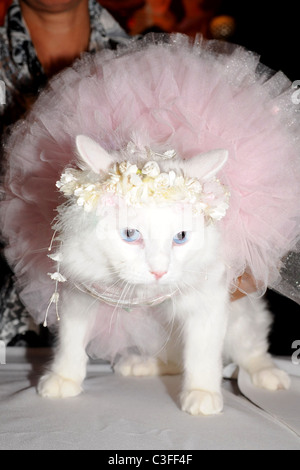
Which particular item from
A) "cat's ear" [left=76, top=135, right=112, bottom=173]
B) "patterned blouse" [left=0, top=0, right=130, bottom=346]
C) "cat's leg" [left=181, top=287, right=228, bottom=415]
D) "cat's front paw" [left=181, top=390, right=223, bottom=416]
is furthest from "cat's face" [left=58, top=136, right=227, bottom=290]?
"patterned blouse" [left=0, top=0, right=130, bottom=346]

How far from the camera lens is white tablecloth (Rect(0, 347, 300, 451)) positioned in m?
1.14

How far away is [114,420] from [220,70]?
789mm

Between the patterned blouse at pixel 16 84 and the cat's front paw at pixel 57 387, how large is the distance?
0.58 meters

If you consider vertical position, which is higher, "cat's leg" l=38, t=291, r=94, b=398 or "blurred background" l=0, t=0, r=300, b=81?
"blurred background" l=0, t=0, r=300, b=81

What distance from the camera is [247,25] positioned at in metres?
2.16

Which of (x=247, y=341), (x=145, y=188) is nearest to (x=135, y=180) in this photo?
(x=145, y=188)

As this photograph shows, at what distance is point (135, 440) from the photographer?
1146mm

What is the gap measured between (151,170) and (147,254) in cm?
15

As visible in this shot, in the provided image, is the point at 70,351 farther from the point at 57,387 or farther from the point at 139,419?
the point at 139,419

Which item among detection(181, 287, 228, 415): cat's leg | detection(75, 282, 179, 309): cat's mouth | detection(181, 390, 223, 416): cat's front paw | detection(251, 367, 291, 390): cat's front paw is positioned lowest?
detection(251, 367, 291, 390): cat's front paw

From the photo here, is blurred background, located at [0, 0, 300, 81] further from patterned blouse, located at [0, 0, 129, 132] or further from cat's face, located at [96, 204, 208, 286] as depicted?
cat's face, located at [96, 204, 208, 286]

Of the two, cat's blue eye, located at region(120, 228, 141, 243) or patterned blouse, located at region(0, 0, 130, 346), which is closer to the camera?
cat's blue eye, located at region(120, 228, 141, 243)

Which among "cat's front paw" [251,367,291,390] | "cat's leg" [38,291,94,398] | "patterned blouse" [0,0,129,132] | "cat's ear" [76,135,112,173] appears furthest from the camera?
"patterned blouse" [0,0,129,132]

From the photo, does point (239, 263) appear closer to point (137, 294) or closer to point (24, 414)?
point (137, 294)
